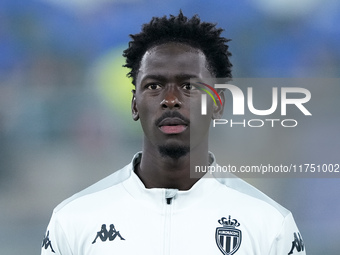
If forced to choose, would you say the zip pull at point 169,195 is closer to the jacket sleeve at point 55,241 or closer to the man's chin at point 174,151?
the man's chin at point 174,151

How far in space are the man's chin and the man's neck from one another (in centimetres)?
2

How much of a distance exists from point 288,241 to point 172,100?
3.02ft

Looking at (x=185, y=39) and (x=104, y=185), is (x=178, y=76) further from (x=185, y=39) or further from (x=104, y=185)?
(x=104, y=185)

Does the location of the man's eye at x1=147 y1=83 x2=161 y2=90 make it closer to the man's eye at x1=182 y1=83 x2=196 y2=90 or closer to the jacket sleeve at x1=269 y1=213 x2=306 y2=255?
the man's eye at x1=182 y1=83 x2=196 y2=90

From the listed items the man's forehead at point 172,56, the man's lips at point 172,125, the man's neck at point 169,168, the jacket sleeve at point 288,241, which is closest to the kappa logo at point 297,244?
the jacket sleeve at point 288,241

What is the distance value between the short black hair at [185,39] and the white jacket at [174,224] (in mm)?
662

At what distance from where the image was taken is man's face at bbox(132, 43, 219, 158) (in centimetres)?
248

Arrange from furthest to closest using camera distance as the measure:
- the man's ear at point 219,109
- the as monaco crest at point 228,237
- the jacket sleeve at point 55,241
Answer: the man's ear at point 219,109
the jacket sleeve at point 55,241
the as monaco crest at point 228,237

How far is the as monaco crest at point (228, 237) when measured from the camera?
2.44 metres

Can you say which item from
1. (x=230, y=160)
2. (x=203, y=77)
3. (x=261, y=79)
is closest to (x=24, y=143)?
(x=230, y=160)

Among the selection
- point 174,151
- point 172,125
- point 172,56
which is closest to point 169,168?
point 174,151

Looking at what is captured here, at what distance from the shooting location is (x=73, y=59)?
7.32m

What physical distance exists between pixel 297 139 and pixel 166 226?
4.19 meters

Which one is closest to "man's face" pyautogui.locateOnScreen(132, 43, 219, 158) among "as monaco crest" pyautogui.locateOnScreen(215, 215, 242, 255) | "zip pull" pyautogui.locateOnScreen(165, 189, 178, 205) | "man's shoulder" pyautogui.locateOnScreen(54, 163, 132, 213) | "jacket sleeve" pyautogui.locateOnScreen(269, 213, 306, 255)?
"zip pull" pyautogui.locateOnScreen(165, 189, 178, 205)
